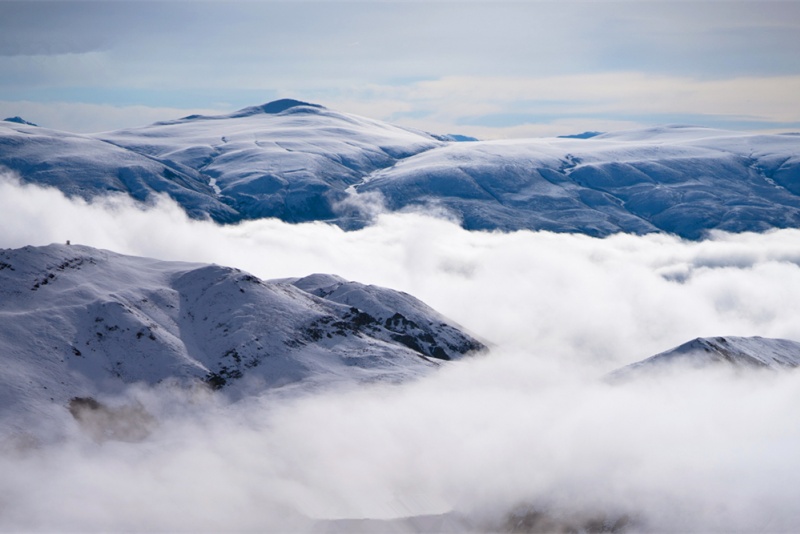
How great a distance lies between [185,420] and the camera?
592ft

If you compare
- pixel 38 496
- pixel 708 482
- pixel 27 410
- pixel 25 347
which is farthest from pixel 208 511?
pixel 708 482

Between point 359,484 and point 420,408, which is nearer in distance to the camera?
point 359,484

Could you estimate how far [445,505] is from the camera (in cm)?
17838

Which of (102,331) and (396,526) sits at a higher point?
(102,331)

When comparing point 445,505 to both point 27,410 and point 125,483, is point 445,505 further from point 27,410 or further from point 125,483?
point 27,410

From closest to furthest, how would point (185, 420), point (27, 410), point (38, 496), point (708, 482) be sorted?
point (38, 496) → point (27, 410) → point (185, 420) → point (708, 482)

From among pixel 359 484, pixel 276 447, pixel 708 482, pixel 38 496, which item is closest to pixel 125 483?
pixel 38 496

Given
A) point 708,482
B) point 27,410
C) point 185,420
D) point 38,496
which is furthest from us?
point 708,482

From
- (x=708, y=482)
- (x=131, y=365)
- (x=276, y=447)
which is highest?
(x=131, y=365)

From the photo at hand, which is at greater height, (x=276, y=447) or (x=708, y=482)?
(x=276, y=447)

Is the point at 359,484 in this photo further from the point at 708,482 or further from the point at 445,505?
the point at 708,482

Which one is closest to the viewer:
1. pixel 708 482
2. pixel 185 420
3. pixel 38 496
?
pixel 38 496

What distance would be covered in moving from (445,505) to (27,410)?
80.6 metres

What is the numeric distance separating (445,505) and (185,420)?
2115 inches
